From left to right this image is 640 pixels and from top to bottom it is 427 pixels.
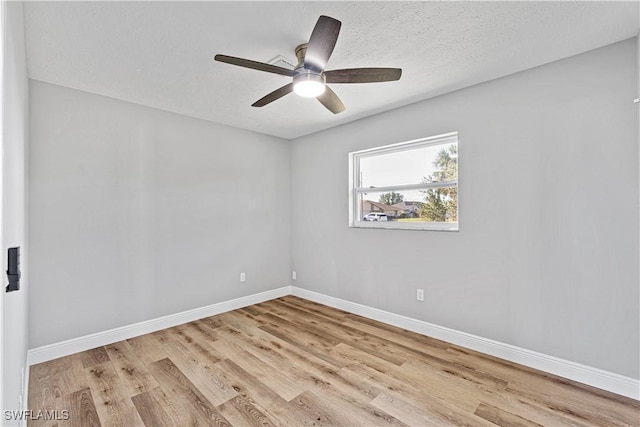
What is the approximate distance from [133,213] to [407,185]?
114 inches

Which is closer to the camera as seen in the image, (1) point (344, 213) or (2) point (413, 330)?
(2) point (413, 330)

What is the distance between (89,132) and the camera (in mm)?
2787

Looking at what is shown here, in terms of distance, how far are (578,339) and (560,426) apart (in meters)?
0.73

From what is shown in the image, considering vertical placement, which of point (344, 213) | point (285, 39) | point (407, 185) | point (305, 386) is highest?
point (285, 39)

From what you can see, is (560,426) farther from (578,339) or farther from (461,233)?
(461,233)

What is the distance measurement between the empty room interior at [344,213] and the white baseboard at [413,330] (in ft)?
0.05

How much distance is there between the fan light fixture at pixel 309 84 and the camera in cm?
187

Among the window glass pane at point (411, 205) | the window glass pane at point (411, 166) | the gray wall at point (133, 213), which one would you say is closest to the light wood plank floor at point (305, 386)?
the gray wall at point (133, 213)

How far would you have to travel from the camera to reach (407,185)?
3305 mm

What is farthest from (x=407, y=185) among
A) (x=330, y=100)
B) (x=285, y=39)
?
(x=285, y=39)

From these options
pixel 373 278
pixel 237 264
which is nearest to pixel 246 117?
pixel 237 264

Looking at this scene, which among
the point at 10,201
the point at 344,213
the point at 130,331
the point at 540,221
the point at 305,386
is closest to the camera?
the point at 10,201

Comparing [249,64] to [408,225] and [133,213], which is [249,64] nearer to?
[133,213]

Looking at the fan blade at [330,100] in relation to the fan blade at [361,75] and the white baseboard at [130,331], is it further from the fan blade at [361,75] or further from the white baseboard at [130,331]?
the white baseboard at [130,331]
